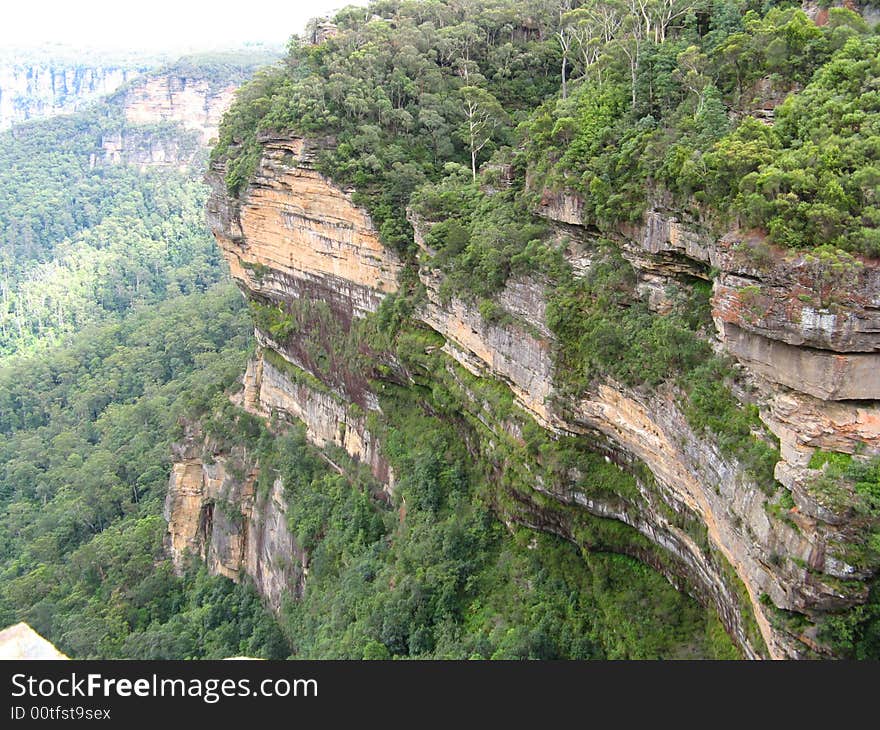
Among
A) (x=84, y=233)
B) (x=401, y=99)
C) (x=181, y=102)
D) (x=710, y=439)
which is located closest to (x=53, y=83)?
(x=181, y=102)

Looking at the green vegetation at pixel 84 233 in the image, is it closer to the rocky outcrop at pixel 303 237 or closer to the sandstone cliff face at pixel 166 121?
the sandstone cliff face at pixel 166 121

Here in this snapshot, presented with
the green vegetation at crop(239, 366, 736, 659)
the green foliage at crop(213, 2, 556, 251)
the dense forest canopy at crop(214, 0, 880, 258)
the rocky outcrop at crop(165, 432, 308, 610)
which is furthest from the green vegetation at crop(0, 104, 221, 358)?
the green vegetation at crop(239, 366, 736, 659)

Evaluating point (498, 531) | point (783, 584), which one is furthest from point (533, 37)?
point (783, 584)

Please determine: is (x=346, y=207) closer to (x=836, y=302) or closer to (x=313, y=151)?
(x=313, y=151)

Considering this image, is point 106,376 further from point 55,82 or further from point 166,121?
point 55,82

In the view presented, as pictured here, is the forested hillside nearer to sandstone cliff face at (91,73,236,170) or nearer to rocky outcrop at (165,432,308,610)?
sandstone cliff face at (91,73,236,170)

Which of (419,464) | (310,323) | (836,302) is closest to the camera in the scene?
(836,302)
